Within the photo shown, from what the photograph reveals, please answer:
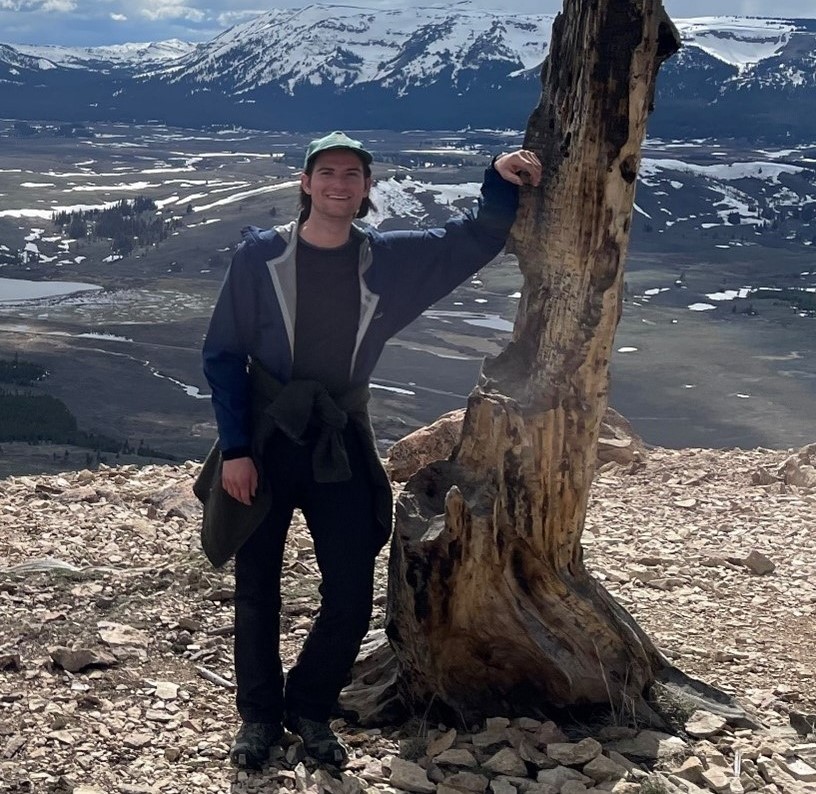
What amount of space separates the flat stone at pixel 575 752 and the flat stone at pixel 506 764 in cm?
15

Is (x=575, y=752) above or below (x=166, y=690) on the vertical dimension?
above

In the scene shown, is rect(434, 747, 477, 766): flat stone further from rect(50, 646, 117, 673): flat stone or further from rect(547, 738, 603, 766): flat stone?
rect(50, 646, 117, 673): flat stone

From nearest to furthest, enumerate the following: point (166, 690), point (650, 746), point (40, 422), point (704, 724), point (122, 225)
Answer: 1. point (650, 746)
2. point (704, 724)
3. point (166, 690)
4. point (40, 422)
5. point (122, 225)

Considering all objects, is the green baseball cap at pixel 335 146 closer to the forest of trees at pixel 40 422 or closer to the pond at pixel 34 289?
the forest of trees at pixel 40 422

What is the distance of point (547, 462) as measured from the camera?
5477 millimetres

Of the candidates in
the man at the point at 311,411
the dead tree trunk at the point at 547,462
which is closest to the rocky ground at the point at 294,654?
the dead tree trunk at the point at 547,462

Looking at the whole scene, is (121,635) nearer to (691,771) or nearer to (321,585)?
(321,585)

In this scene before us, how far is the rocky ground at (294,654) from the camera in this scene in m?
5.02

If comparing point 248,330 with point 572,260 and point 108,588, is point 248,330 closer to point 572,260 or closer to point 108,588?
point 572,260

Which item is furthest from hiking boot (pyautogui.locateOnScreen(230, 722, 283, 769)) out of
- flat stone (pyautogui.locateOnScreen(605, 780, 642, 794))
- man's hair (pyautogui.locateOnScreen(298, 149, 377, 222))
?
man's hair (pyautogui.locateOnScreen(298, 149, 377, 222))

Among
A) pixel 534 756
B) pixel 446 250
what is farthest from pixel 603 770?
pixel 446 250

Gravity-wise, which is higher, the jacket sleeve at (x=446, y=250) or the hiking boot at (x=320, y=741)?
the jacket sleeve at (x=446, y=250)

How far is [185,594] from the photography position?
24.0 ft

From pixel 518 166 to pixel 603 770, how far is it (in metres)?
2.62
